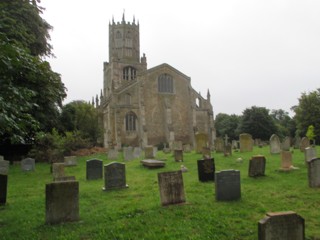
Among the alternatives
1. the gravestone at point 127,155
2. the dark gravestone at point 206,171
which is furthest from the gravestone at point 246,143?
the dark gravestone at point 206,171

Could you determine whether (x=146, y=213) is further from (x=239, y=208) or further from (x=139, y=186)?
(x=139, y=186)

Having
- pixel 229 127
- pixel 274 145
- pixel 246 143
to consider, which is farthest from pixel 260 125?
pixel 274 145

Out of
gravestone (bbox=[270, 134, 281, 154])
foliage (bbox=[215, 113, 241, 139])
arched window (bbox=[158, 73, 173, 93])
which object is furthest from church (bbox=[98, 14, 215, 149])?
foliage (bbox=[215, 113, 241, 139])

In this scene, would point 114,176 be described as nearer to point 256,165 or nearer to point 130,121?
point 256,165

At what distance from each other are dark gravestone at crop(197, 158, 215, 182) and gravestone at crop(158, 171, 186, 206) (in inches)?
111

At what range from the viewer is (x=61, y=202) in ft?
20.4

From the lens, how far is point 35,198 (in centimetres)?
881

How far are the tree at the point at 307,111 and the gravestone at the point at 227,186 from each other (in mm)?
33400

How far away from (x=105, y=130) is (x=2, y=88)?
3355 cm

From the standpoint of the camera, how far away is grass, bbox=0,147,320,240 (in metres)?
5.31

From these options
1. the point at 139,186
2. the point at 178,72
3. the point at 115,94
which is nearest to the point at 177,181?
the point at 139,186

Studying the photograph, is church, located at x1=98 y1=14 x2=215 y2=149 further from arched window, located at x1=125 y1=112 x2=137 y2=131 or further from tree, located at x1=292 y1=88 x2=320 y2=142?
tree, located at x1=292 y1=88 x2=320 y2=142

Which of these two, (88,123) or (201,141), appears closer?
(201,141)

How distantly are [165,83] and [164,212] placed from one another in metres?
34.1
